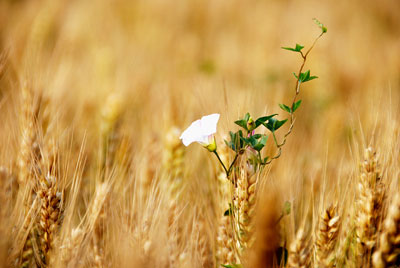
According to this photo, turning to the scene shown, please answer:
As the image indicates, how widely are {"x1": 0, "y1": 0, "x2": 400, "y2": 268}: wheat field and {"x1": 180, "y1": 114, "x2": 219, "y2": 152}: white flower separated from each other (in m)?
0.08

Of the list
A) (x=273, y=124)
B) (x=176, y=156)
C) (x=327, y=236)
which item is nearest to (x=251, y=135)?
(x=273, y=124)

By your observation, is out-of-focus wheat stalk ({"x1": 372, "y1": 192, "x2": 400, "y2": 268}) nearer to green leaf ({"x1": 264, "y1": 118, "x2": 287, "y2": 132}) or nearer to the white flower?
green leaf ({"x1": 264, "y1": 118, "x2": 287, "y2": 132})

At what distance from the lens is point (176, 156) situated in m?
1.20

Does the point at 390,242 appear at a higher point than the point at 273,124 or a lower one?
lower

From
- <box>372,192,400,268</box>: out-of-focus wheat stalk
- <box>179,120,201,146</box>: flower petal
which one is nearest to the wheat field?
<box>372,192,400,268</box>: out-of-focus wheat stalk

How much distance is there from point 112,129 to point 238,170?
2.51 feet

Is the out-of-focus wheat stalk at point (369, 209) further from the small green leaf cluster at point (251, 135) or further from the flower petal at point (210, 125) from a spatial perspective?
the flower petal at point (210, 125)

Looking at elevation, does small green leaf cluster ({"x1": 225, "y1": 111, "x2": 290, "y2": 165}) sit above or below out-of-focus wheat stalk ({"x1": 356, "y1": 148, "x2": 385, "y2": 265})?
above

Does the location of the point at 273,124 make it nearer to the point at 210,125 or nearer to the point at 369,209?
the point at 210,125

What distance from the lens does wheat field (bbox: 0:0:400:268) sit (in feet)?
2.52

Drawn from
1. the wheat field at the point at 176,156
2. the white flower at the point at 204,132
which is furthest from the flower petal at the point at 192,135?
the wheat field at the point at 176,156

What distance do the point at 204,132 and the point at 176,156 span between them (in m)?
0.53

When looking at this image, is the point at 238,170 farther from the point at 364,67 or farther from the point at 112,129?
the point at 364,67

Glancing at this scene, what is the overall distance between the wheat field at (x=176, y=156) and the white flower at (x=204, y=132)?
0.08 meters
